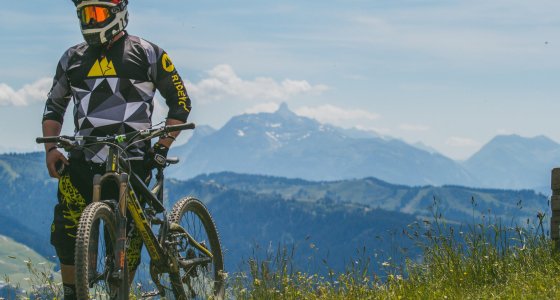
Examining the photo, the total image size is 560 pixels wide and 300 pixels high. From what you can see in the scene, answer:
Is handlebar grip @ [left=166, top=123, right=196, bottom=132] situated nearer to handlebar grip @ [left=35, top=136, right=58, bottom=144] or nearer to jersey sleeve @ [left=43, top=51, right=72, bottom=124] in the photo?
handlebar grip @ [left=35, top=136, right=58, bottom=144]

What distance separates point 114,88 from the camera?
20.1 ft

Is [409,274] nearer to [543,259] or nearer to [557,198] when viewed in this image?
[543,259]

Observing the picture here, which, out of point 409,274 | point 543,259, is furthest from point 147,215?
point 543,259

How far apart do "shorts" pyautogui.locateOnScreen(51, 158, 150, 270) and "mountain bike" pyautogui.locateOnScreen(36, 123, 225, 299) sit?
0.55 feet

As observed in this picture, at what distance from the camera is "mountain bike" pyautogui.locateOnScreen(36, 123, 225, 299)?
496 cm

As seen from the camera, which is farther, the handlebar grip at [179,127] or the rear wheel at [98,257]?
the handlebar grip at [179,127]

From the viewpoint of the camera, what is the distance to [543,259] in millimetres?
7336

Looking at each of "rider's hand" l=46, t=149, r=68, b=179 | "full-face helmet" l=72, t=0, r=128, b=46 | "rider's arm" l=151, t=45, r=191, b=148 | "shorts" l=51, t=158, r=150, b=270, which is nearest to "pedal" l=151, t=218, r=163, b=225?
"shorts" l=51, t=158, r=150, b=270

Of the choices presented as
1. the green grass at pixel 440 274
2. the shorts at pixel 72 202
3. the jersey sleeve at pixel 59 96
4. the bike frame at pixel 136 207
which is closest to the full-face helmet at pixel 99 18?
the jersey sleeve at pixel 59 96

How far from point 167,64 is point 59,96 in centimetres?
99

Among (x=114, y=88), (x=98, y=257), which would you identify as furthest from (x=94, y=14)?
(x=98, y=257)

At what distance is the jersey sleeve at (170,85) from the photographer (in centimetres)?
634

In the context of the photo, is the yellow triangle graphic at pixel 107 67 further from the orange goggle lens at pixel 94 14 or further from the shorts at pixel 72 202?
the shorts at pixel 72 202

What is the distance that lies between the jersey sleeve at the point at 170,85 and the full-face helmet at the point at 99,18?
18.3 inches
